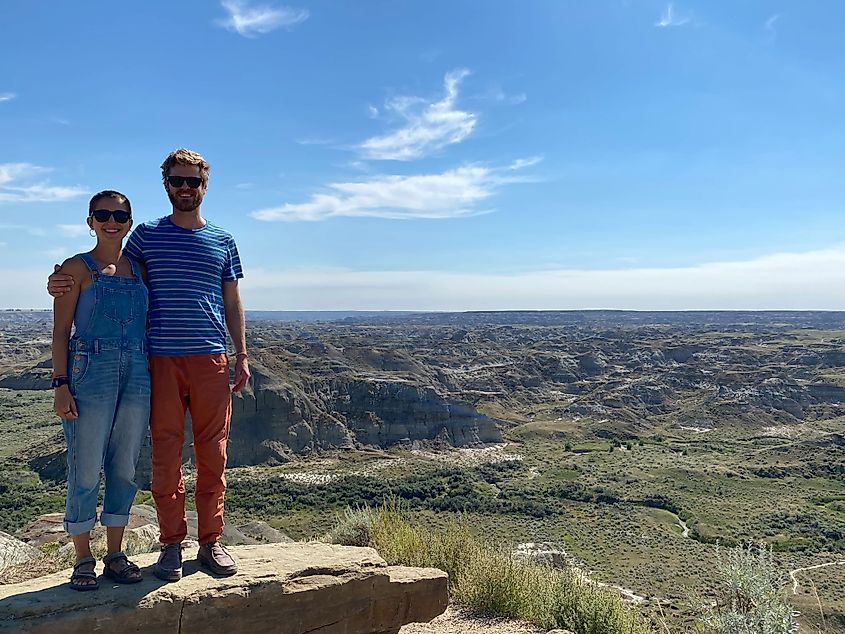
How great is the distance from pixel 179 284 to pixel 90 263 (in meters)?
0.41

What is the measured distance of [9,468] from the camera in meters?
30.7

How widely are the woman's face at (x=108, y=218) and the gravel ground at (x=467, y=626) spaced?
324cm

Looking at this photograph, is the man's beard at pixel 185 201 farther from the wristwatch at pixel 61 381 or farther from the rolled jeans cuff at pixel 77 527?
the rolled jeans cuff at pixel 77 527

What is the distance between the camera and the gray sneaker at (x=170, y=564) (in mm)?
3430

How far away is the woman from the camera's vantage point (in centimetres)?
305

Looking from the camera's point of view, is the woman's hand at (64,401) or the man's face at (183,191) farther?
the man's face at (183,191)

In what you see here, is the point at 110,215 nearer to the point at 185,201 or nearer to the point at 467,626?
the point at 185,201

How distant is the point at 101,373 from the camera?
3.06m

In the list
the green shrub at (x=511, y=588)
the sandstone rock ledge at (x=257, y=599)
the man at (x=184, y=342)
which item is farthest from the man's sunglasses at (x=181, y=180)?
the green shrub at (x=511, y=588)

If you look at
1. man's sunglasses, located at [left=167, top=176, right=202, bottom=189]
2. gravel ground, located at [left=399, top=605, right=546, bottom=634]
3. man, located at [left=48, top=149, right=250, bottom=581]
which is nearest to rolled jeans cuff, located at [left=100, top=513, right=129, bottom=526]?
man, located at [left=48, top=149, right=250, bottom=581]

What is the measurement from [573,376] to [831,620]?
68850mm

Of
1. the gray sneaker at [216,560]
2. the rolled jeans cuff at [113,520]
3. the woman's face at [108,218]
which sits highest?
the woman's face at [108,218]

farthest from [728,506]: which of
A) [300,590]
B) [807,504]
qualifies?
[300,590]

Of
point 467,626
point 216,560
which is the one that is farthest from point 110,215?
point 467,626
